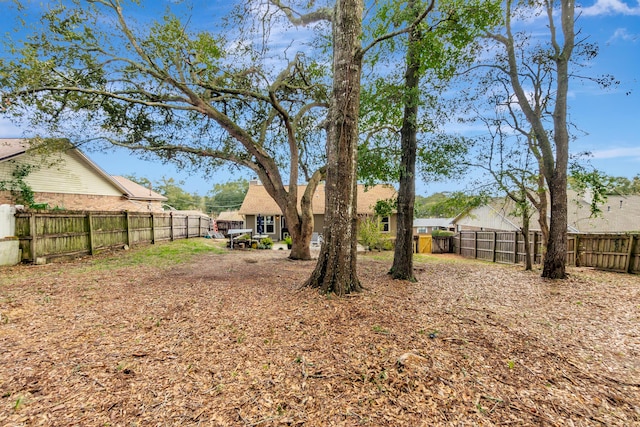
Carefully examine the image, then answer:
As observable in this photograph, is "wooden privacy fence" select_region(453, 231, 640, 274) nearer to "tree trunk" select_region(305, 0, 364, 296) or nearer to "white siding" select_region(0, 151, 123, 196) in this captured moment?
"tree trunk" select_region(305, 0, 364, 296)

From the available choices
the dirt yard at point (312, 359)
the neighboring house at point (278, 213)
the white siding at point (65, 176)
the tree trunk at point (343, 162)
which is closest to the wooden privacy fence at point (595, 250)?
the dirt yard at point (312, 359)

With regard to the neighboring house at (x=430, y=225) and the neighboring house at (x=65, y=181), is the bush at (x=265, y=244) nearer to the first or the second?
the neighboring house at (x=65, y=181)

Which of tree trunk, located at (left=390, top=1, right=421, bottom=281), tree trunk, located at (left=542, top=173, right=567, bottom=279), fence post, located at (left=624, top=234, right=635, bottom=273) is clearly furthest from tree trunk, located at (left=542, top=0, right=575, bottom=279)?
tree trunk, located at (left=390, top=1, right=421, bottom=281)

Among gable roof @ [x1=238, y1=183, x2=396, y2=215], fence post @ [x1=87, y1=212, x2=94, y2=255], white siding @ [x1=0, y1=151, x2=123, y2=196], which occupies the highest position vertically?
white siding @ [x1=0, y1=151, x2=123, y2=196]

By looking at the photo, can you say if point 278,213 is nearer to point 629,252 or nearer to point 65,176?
point 65,176

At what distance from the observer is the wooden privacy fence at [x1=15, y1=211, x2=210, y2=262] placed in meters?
8.16

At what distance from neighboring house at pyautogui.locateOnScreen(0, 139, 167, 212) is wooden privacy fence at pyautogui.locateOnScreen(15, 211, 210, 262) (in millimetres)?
3178

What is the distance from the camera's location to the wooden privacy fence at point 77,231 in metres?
8.16

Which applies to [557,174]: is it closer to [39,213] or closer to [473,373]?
[473,373]

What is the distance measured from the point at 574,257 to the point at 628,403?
1060 cm

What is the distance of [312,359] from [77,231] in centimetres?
1063

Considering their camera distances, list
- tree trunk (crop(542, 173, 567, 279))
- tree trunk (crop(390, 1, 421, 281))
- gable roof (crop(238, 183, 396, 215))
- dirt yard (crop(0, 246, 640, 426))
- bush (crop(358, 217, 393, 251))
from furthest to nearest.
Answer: gable roof (crop(238, 183, 396, 215))
bush (crop(358, 217, 393, 251))
tree trunk (crop(542, 173, 567, 279))
tree trunk (crop(390, 1, 421, 281))
dirt yard (crop(0, 246, 640, 426))

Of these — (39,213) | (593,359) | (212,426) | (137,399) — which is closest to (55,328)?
(137,399)

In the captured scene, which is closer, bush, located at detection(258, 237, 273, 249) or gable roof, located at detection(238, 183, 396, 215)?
bush, located at detection(258, 237, 273, 249)
